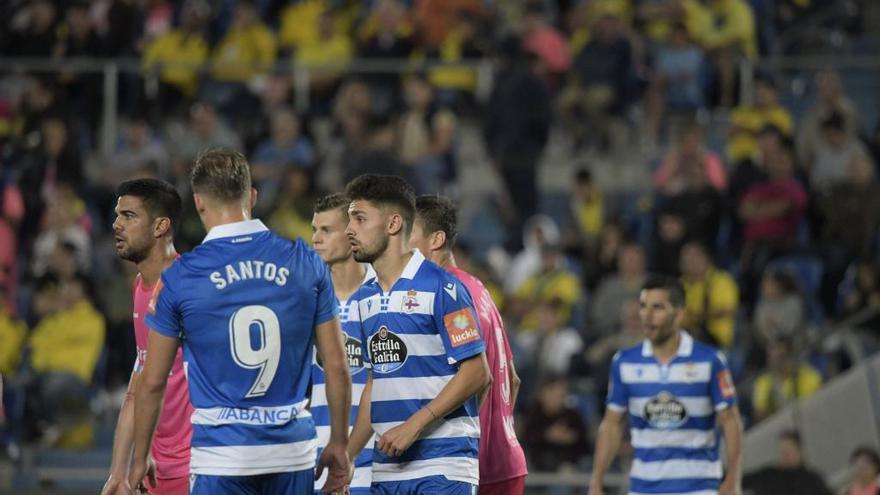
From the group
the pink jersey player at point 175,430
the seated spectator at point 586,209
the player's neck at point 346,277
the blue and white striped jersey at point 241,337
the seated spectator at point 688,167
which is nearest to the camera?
the blue and white striped jersey at point 241,337

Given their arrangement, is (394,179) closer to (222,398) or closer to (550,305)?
(222,398)

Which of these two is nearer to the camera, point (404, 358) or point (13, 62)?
point (404, 358)

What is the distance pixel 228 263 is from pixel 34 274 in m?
10.3

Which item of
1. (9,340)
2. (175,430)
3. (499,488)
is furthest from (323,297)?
(9,340)

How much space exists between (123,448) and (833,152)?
1104cm

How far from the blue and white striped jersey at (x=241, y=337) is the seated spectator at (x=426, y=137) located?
33.3ft

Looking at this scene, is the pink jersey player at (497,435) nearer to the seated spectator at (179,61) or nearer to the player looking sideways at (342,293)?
the player looking sideways at (342,293)

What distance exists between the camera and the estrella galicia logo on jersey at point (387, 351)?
7.20m

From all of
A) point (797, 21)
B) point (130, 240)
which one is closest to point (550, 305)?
point (797, 21)

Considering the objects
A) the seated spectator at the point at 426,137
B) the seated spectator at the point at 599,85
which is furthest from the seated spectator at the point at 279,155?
the seated spectator at the point at 599,85

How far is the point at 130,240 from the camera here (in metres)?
7.54

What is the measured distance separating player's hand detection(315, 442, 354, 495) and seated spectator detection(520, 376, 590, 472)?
7325mm

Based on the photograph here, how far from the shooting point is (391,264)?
727 centimetres

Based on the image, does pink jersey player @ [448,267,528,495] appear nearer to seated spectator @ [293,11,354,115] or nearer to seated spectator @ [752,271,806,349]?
seated spectator @ [752,271,806,349]
